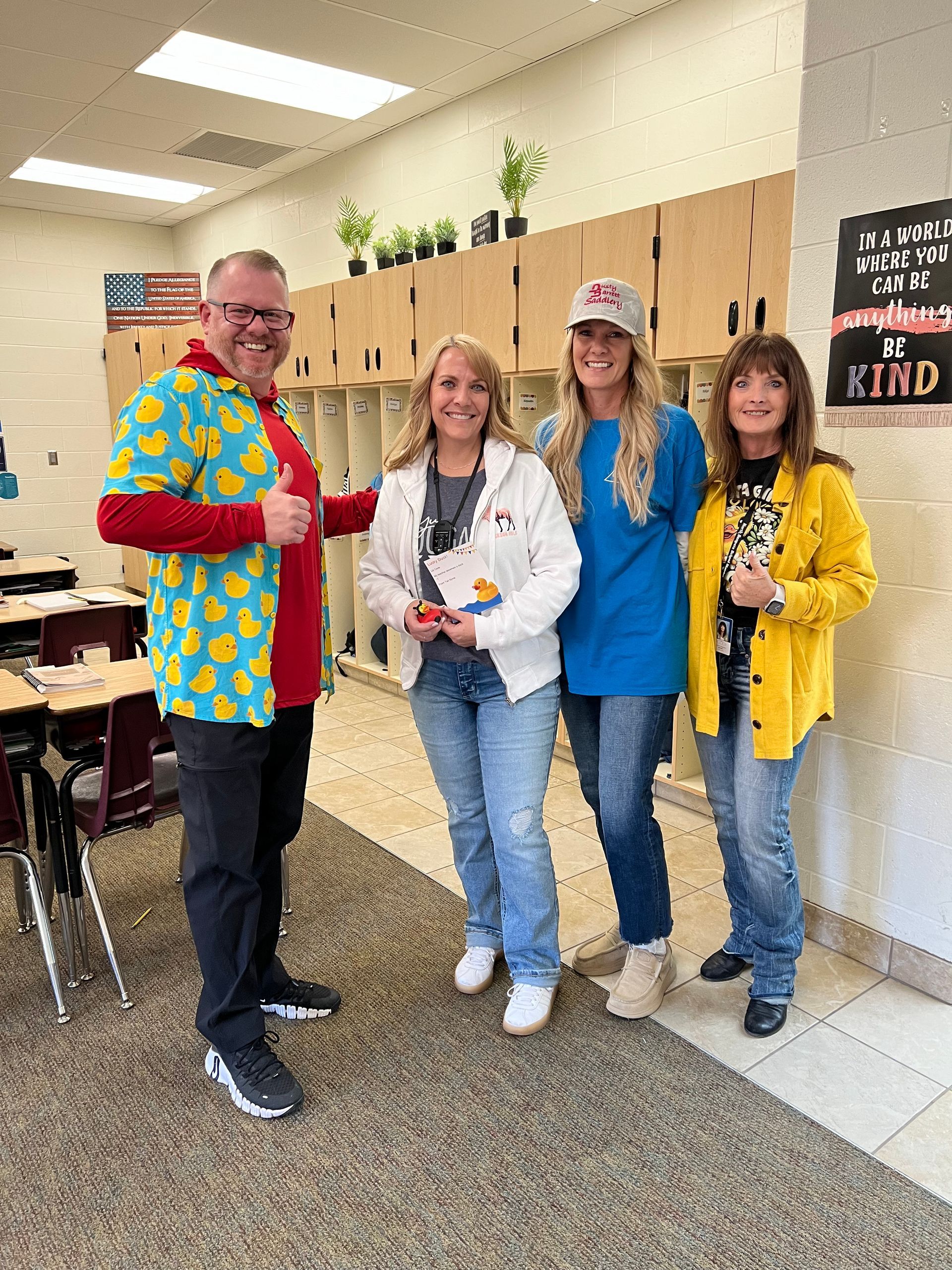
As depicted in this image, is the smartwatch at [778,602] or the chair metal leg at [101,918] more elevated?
the smartwatch at [778,602]

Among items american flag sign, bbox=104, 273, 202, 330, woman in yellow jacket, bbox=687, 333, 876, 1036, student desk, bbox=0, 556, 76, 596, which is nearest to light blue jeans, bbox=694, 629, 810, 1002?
woman in yellow jacket, bbox=687, 333, 876, 1036

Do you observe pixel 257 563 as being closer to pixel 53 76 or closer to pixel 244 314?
pixel 244 314

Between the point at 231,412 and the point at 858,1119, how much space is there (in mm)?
2039

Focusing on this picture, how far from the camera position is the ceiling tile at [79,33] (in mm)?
4418

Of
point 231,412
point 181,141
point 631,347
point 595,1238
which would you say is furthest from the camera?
point 181,141

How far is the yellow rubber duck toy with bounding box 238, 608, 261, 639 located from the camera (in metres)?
1.92

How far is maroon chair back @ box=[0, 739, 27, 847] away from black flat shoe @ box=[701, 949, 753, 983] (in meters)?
1.86

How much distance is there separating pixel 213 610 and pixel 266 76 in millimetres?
4526

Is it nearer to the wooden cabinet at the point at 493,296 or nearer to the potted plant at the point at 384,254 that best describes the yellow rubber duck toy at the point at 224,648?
the wooden cabinet at the point at 493,296

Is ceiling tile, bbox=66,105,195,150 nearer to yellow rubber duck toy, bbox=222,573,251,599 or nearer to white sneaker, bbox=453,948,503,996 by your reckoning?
yellow rubber duck toy, bbox=222,573,251,599

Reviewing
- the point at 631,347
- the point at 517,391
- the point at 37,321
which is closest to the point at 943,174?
the point at 631,347

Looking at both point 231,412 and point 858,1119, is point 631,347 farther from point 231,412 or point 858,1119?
point 858,1119

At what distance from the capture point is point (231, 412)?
6.35 feet

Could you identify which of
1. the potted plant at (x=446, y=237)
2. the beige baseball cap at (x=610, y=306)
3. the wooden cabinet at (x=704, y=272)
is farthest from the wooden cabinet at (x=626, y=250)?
the beige baseball cap at (x=610, y=306)
